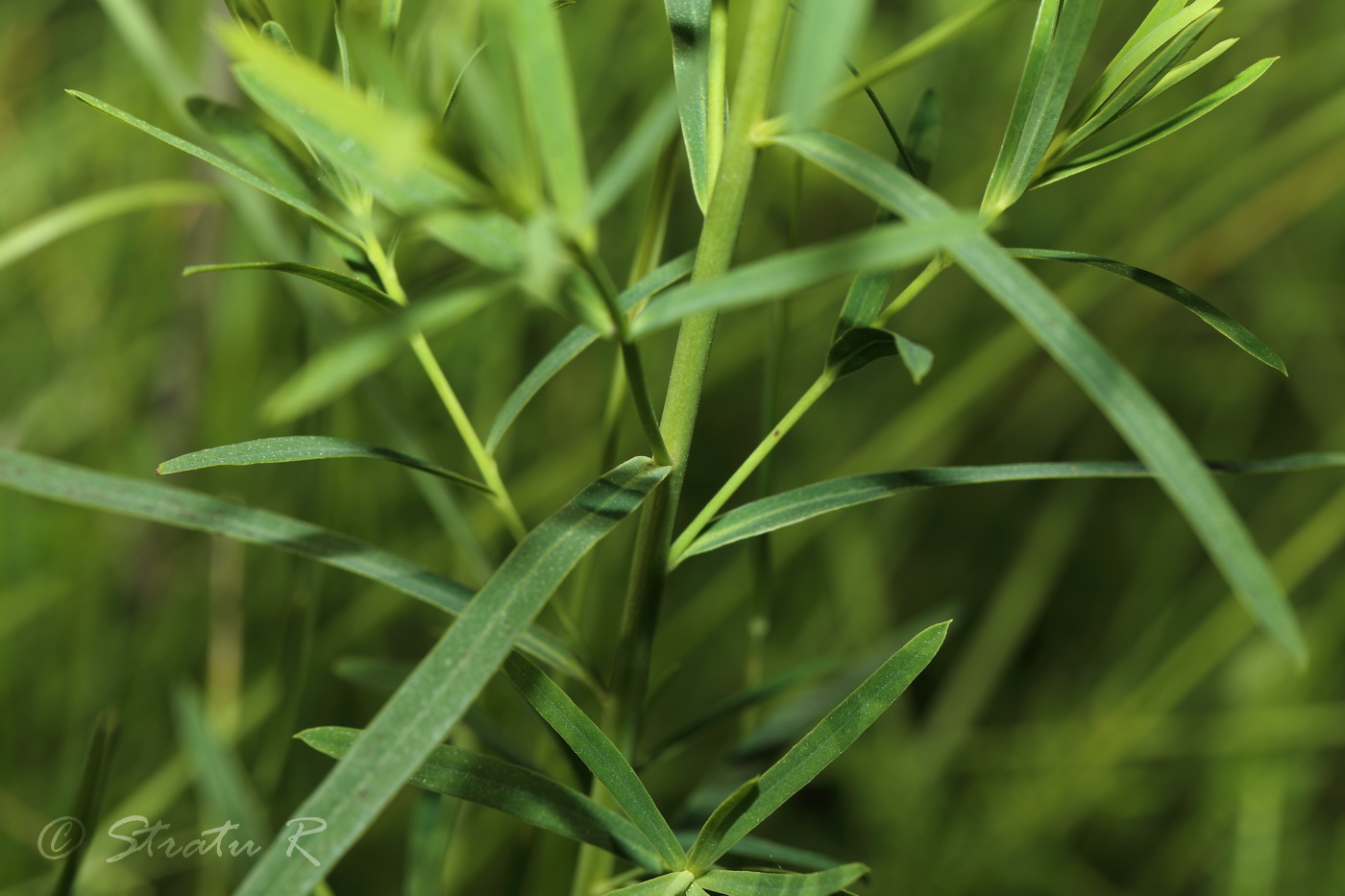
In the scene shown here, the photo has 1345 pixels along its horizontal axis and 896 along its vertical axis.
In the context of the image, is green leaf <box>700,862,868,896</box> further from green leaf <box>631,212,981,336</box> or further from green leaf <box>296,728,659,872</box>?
green leaf <box>631,212,981,336</box>

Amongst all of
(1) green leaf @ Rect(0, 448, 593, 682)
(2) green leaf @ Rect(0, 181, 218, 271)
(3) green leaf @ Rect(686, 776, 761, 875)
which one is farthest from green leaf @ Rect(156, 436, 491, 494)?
(2) green leaf @ Rect(0, 181, 218, 271)

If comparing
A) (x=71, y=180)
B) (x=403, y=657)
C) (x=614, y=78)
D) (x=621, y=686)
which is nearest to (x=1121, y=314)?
(x=614, y=78)

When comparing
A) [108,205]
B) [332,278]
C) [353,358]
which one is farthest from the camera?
[108,205]

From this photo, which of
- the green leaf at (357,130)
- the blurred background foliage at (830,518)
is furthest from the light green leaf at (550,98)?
the blurred background foliage at (830,518)

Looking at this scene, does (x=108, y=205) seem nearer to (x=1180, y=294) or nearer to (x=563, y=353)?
(x=563, y=353)

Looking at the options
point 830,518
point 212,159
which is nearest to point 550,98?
point 212,159

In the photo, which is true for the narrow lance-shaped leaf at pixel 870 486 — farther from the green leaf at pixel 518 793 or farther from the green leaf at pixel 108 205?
the green leaf at pixel 108 205
